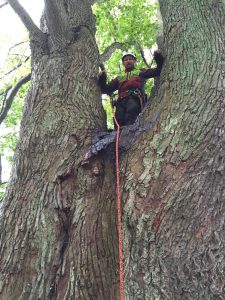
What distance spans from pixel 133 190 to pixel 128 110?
6.01 ft

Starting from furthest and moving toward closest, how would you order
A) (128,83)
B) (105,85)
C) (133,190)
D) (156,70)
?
1. (128,83)
2. (105,85)
3. (156,70)
4. (133,190)

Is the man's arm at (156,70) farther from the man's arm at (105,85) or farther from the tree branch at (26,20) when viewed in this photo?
the tree branch at (26,20)

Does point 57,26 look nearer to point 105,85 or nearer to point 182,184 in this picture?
point 105,85

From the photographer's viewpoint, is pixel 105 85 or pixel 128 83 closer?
pixel 105 85

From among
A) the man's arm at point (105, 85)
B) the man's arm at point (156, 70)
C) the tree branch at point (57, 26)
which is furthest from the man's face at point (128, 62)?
the tree branch at point (57, 26)

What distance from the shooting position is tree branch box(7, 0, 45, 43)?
171 inches

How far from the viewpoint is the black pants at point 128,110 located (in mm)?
4805

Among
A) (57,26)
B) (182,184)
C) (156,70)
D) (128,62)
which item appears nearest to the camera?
(182,184)

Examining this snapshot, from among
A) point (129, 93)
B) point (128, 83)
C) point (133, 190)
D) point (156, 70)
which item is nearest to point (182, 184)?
point (133, 190)

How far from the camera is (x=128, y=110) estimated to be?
4844 millimetres

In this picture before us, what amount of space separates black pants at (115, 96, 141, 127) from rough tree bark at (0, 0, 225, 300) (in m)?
0.49

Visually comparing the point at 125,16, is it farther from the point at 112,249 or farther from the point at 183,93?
the point at 112,249

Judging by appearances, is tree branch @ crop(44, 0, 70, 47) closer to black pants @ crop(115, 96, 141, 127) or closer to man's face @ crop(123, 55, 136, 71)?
man's face @ crop(123, 55, 136, 71)

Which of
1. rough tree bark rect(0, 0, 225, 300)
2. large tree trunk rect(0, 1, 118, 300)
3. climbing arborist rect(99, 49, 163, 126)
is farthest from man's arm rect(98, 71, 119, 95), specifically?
rough tree bark rect(0, 0, 225, 300)
